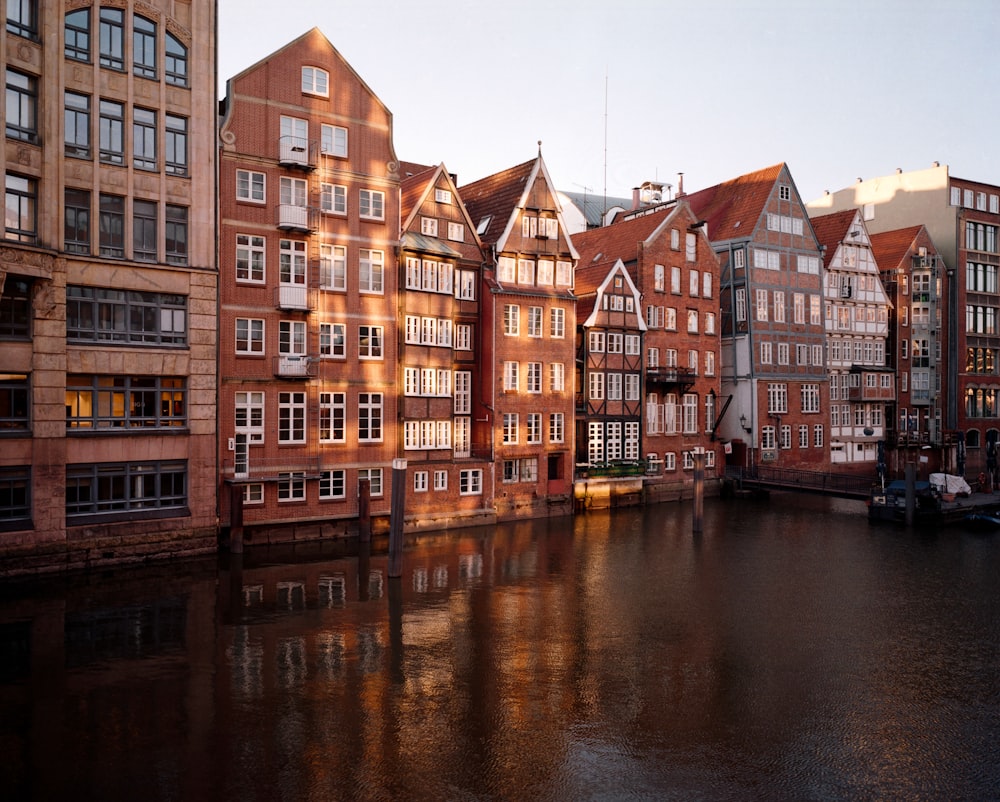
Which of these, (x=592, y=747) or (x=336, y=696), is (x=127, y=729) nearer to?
(x=336, y=696)

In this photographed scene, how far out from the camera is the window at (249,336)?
34562 millimetres

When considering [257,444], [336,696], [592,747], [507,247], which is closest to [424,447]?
[257,444]

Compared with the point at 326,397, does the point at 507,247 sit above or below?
above

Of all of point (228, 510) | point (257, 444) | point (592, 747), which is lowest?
point (592, 747)

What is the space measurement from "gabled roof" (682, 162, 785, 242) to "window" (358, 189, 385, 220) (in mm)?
29056

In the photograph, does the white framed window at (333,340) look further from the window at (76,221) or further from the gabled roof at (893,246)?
the gabled roof at (893,246)

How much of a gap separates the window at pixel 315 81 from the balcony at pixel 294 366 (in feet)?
38.0

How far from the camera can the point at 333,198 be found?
37.2m

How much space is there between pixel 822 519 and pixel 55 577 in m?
36.9

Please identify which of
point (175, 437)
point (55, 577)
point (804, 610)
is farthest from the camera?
point (175, 437)

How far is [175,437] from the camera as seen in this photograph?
32406mm

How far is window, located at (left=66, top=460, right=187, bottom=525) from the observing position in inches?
1187

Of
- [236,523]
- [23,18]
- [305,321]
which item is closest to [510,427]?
[305,321]

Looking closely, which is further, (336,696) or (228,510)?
(228,510)
